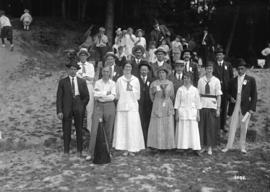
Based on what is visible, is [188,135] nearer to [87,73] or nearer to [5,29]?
[87,73]

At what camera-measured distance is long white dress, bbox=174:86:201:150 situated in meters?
8.70

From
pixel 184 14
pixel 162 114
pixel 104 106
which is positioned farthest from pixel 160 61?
pixel 184 14

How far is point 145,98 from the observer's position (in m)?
9.06

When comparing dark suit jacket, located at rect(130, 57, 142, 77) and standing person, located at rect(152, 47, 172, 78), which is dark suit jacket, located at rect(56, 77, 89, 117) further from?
standing person, located at rect(152, 47, 172, 78)

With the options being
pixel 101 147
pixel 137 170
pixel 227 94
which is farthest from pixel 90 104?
pixel 227 94

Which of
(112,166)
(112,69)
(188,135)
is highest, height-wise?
(112,69)

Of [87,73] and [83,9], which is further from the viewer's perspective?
[83,9]

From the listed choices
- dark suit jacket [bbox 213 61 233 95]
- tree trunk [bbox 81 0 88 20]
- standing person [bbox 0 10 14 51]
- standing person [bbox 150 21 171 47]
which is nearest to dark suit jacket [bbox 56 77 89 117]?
dark suit jacket [bbox 213 61 233 95]

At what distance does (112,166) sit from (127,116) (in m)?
1.18

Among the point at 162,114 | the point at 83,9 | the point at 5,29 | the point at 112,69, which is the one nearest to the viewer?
the point at 162,114

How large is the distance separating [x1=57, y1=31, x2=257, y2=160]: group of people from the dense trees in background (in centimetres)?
1368

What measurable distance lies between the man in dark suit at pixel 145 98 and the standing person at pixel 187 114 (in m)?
0.66

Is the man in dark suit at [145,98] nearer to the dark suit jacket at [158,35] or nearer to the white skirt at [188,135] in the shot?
the white skirt at [188,135]

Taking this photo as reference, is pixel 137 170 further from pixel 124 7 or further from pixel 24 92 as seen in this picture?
pixel 124 7
